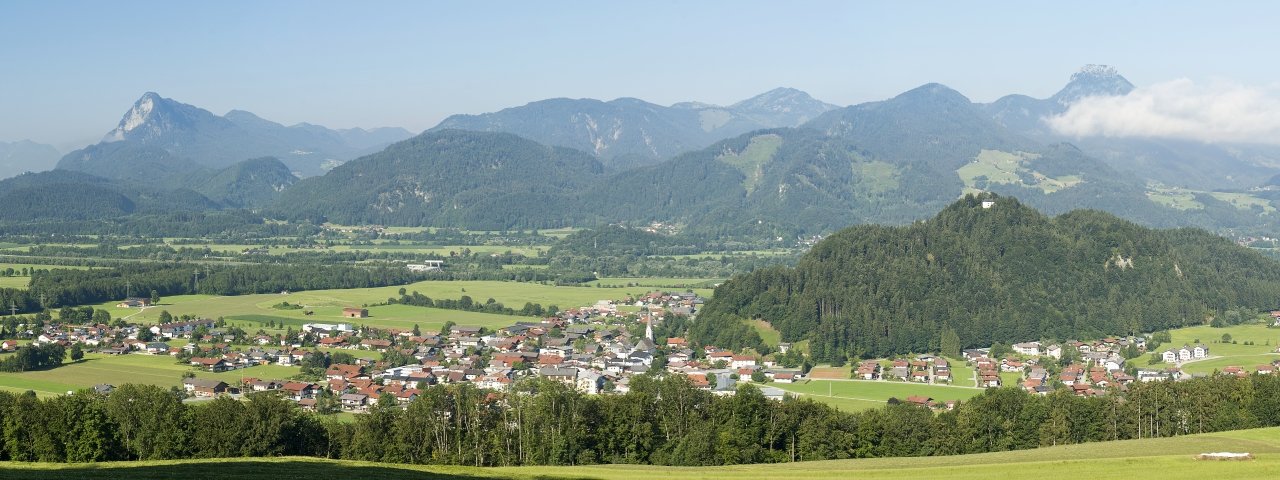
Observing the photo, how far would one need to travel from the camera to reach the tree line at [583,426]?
41750mm

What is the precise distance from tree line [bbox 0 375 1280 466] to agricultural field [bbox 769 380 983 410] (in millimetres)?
14025

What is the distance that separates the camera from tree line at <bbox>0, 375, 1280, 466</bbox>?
4175 centimetres

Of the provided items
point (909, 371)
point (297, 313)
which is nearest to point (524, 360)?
point (909, 371)

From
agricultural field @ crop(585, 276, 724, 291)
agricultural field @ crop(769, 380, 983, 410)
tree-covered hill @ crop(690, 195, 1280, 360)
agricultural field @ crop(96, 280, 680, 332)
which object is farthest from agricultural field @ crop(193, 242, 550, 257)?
agricultural field @ crop(769, 380, 983, 410)

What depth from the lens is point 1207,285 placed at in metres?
94.9

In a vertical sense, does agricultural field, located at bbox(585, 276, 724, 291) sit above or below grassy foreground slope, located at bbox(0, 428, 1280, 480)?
above

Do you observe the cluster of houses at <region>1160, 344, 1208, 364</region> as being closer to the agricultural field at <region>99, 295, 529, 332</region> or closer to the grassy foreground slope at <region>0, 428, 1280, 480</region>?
the grassy foreground slope at <region>0, 428, 1280, 480</region>

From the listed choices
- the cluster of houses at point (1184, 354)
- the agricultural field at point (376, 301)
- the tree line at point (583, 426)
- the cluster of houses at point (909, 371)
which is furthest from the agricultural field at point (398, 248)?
the tree line at point (583, 426)

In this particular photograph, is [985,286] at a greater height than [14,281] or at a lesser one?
greater

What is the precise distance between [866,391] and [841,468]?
3014 cm

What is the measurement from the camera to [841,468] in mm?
37344

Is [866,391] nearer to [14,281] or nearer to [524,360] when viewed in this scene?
[524,360]

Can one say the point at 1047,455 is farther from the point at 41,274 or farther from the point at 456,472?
the point at 41,274

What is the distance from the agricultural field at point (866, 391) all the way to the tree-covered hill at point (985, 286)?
28.3 feet
